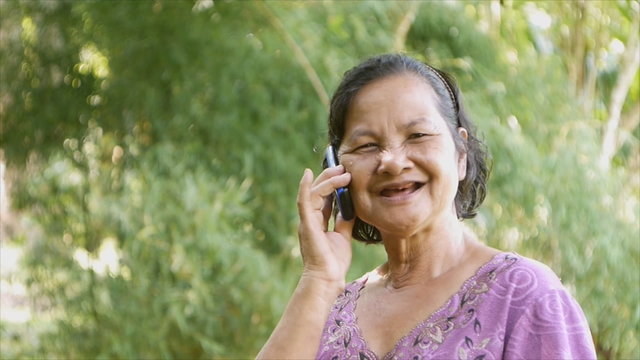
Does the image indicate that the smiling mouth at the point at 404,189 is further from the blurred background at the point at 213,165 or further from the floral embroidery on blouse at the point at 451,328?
the blurred background at the point at 213,165

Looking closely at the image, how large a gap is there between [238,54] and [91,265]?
794mm

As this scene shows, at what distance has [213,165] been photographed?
9.63 feet

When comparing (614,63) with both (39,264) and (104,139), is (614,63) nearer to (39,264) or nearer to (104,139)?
(104,139)

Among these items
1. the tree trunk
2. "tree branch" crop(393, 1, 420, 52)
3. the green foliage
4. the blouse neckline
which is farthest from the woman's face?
the tree trunk

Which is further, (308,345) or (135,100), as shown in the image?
(135,100)

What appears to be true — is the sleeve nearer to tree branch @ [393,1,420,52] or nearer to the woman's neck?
the woman's neck

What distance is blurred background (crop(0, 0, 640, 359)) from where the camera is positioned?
273cm

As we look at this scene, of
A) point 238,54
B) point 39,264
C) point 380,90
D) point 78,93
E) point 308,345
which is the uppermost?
point 380,90

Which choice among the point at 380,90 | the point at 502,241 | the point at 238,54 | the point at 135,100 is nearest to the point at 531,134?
the point at 502,241

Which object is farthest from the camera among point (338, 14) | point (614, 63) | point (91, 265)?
point (614, 63)

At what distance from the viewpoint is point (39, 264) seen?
2.95m

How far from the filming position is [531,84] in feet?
10.3

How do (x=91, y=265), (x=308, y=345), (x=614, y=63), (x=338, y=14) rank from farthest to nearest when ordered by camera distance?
(x=614, y=63) → (x=338, y=14) → (x=91, y=265) → (x=308, y=345)

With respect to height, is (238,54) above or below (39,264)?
above
